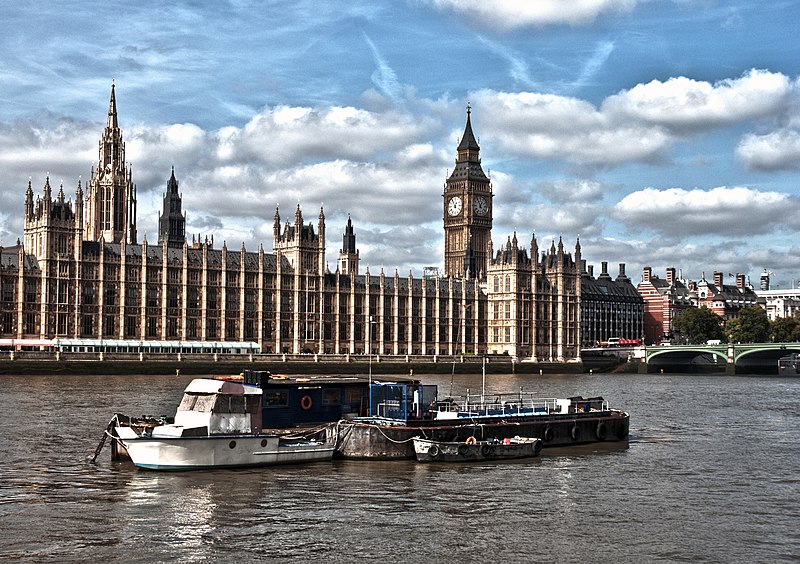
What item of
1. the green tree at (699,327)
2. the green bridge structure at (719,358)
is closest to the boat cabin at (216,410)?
the green bridge structure at (719,358)

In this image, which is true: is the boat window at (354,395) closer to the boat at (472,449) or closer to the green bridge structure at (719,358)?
the boat at (472,449)

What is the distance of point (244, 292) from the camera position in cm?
14375

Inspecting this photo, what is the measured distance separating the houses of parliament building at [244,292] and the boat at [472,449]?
90.1 m

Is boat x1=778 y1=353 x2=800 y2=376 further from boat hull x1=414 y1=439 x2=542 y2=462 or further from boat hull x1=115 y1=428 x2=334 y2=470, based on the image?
boat hull x1=115 y1=428 x2=334 y2=470

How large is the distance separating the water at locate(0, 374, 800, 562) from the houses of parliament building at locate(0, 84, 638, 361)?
77.0 meters

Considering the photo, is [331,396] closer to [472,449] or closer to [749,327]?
[472,449]

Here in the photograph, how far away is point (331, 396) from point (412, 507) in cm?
1376

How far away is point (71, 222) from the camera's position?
128m

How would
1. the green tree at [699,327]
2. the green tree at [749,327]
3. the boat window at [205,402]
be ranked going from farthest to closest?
the green tree at [699,327] → the green tree at [749,327] → the boat window at [205,402]

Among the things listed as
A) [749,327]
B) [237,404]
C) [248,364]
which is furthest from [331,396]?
[749,327]

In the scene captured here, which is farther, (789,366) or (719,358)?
(789,366)

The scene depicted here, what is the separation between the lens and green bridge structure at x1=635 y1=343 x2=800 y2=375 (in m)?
156

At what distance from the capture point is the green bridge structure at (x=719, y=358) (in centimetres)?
15562

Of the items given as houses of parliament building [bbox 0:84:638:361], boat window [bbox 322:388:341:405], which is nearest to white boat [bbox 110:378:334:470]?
boat window [bbox 322:388:341:405]
